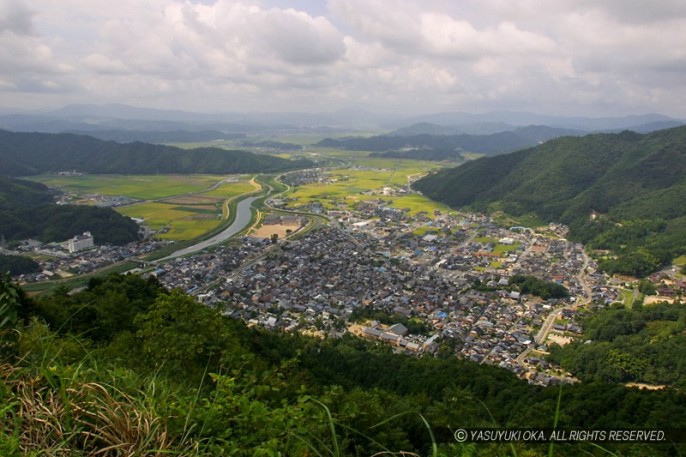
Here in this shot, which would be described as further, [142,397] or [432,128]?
[432,128]

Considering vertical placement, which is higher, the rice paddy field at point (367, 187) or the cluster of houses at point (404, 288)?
the rice paddy field at point (367, 187)

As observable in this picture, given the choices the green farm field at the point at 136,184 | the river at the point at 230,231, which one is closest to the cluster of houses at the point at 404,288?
the river at the point at 230,231

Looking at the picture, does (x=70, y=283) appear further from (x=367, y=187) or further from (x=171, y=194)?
(x=367, y=187)

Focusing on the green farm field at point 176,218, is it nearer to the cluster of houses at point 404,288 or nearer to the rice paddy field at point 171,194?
the rice paddy field at point 171,194

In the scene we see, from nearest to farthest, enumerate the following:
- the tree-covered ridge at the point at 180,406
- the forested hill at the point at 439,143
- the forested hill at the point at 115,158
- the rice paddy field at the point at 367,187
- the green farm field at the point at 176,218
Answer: the tree-covered ridge at the point at 180,406
the green farm field at the point at 176,218
the rice paddy field at the point at 367,187
the forested hill at the point at 115,158
the forested hill at the point at 439,143

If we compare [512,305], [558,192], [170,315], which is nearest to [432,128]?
[558,192]

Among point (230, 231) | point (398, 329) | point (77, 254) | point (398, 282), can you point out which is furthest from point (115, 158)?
point (398, 329)

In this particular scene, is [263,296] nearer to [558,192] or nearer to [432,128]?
[558,192]
